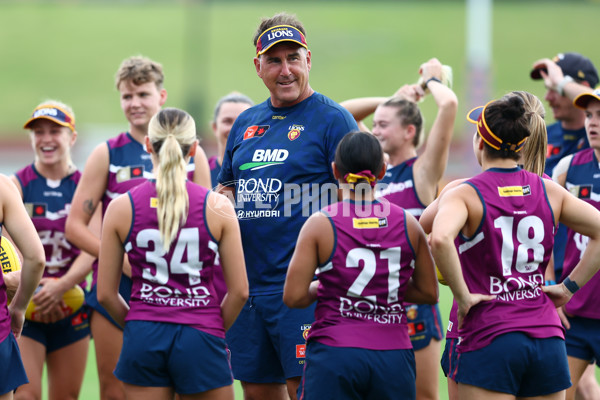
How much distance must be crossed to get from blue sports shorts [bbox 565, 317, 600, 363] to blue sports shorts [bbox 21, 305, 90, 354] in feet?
10.8

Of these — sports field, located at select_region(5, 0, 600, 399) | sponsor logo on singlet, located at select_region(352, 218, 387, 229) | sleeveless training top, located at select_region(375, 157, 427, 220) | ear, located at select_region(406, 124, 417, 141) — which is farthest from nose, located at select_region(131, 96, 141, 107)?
sports field, located at select_region(5, 0, 600, 399)

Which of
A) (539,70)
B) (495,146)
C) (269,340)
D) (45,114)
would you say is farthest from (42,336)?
(539,70)

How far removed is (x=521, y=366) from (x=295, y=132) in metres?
1.70

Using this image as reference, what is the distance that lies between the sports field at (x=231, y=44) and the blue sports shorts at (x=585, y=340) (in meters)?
31.9

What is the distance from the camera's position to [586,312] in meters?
4.82

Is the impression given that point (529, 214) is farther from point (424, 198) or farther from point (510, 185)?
point (424, 198)

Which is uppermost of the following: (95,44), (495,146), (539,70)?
(95,44)

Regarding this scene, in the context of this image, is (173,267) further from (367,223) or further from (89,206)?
(89,206)

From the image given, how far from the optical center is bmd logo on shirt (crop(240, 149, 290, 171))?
4109mm

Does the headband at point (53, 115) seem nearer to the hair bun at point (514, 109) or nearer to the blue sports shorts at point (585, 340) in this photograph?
the hair bun at point (514, 109)

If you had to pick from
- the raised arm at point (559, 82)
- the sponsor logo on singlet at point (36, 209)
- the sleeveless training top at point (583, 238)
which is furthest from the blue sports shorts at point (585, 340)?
the sponsor logo on singlet at point (36, 209)

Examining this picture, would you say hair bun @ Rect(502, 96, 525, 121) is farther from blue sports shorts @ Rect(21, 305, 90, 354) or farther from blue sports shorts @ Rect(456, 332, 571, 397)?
blue sports shorts @ Rect(21, 305, 90, 354)

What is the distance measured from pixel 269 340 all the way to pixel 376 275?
998mm

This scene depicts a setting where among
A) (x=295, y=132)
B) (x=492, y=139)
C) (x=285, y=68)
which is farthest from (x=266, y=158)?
(x=492, y=139)
